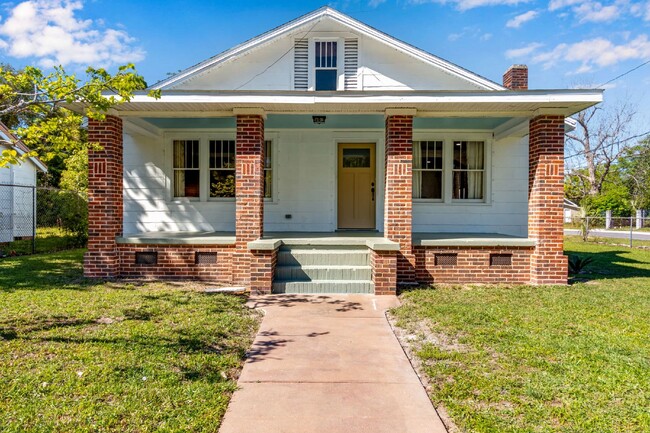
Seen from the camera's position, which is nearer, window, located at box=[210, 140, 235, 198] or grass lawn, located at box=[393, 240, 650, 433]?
grass lawn, located at box=[393, 240, 650, 433]

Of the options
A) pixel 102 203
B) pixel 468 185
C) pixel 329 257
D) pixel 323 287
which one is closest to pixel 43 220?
pixel 102 203

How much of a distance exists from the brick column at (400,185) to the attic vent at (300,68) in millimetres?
→ 3019

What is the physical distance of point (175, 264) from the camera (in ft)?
24.4

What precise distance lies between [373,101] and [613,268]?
744 cm

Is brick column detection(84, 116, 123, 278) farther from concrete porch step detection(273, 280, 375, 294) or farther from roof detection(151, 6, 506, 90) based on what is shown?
concrete porch step detection(273, 280, 375, 294)

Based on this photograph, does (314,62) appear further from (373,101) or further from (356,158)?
(373,101)

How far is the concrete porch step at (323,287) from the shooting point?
6719mm

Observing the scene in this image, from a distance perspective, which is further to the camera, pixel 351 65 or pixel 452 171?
pixel 452 171

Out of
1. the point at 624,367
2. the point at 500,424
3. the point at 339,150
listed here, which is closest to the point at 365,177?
the point at 339,150

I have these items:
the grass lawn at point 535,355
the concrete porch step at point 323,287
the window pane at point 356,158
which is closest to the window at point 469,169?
the window pane at point 356,158

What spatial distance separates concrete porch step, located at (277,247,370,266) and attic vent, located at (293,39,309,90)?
4254 millimetres

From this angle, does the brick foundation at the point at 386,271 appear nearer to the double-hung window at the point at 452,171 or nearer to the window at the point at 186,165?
the double-hung window at the point at 452,171

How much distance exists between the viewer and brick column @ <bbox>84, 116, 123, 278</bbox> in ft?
23.7

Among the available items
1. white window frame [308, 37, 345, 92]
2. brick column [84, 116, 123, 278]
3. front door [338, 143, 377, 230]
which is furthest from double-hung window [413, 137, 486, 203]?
brick column [84, 116, 123, 278]
